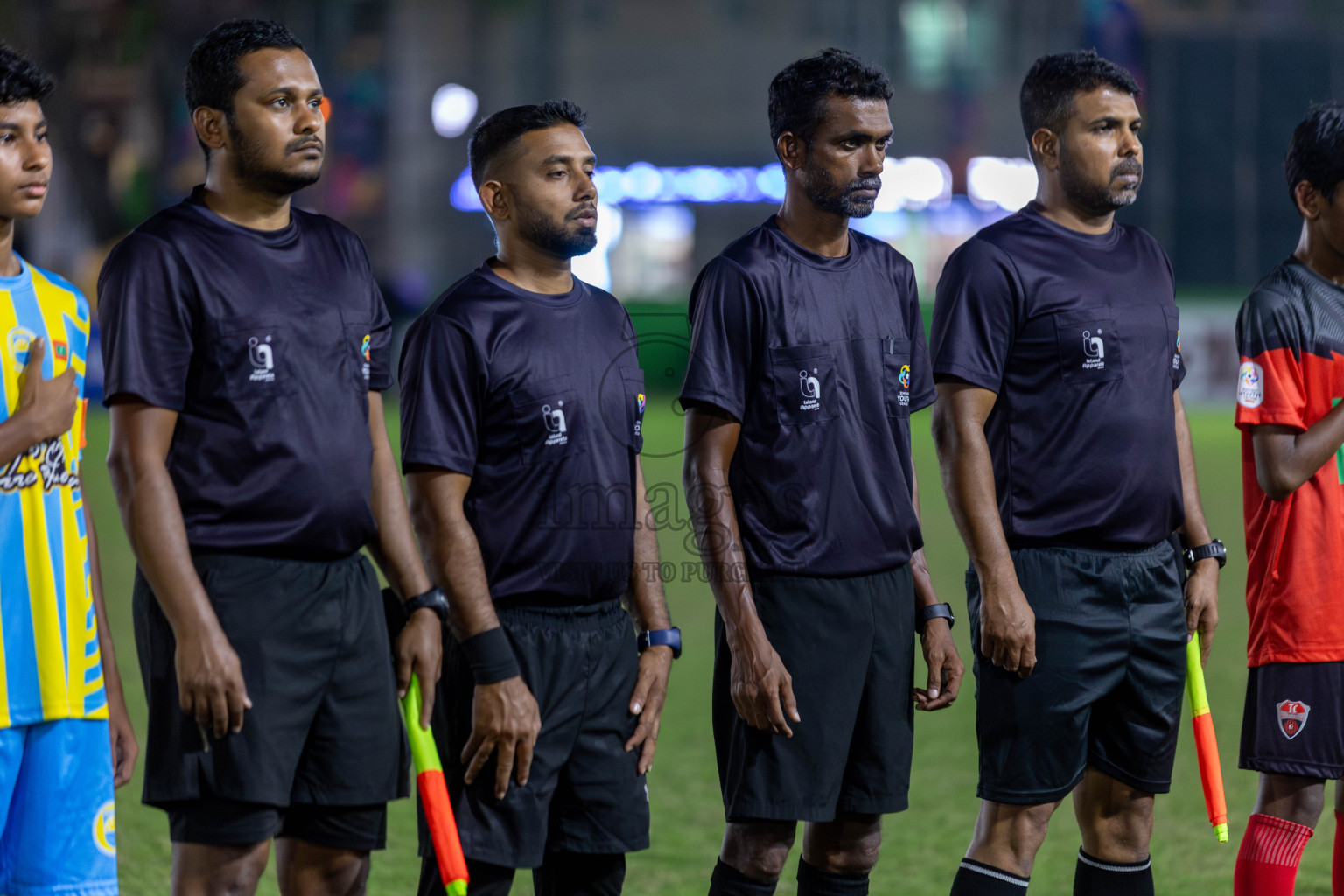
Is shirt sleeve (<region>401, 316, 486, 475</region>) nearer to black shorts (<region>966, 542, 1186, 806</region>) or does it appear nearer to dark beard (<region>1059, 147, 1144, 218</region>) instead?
black shorts (<region>966, 542, 1186, 806</region>)

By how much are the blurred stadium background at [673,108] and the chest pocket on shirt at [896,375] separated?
24666mm

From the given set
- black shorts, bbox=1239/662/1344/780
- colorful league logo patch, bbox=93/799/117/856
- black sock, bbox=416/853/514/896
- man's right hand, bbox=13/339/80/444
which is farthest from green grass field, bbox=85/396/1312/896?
man's right hand, bbox=13/339/80/444

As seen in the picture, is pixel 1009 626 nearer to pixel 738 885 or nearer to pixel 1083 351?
pixel 1083 351

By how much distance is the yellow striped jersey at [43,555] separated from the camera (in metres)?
3.36

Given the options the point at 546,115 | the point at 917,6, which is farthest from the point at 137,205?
the point at 546,115

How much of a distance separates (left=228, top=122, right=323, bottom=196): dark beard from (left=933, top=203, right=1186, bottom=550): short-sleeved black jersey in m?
1.71

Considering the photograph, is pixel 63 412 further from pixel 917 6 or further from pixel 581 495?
pixel 917 6

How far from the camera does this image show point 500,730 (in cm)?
346

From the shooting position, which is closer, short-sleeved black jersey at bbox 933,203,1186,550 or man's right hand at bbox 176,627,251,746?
man's right hand at bbox 176,627,251,746

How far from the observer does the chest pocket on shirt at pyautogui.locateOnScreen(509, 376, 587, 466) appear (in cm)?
358

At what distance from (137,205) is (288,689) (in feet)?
99.7

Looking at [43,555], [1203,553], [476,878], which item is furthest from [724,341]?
[43,555]

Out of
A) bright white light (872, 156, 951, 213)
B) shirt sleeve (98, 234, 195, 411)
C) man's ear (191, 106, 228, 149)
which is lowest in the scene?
shirt sleeve (98, 234, 195, 411)

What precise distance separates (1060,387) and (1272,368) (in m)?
0.70
